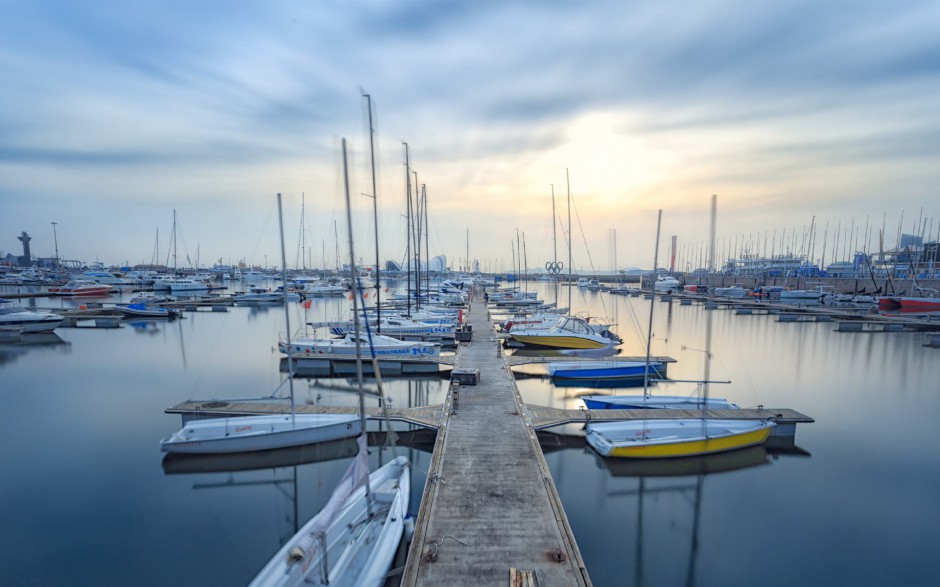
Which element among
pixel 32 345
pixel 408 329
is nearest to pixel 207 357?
pixel 408 329

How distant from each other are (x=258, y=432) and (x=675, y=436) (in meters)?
16.5

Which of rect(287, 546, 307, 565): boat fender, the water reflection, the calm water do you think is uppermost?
rect(287, 546, 307, 565): boat fender

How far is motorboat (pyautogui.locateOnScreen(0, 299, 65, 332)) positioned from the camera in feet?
135

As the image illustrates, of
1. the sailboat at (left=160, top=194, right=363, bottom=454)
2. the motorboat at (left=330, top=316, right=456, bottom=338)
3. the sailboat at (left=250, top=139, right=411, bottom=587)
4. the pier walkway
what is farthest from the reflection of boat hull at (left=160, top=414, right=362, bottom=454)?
the motorboat at (left=330, top=316, right=456, bottom=338)

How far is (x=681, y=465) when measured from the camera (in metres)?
15.9

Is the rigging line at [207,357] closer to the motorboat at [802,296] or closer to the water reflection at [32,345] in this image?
the water reflection at [32,345]

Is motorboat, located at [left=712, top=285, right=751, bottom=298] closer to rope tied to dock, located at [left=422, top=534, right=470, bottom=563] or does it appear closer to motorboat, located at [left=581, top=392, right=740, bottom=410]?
motorboat, located at [left=581, top=392, right=740, bottom=410]

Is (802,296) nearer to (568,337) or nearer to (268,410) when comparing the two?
(568,337)

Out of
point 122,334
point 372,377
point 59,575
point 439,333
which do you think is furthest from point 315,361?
point 122,334

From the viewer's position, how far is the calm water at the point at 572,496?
37.0ft

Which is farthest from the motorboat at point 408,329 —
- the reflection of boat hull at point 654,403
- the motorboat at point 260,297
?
the motorboat at point 260,297

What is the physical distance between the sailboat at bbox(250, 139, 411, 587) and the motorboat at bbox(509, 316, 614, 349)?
23.3 meters

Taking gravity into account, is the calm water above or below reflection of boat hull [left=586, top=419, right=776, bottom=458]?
below

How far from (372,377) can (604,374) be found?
1599cm
